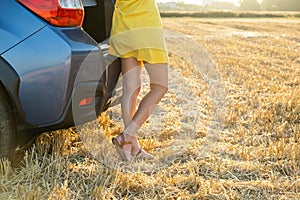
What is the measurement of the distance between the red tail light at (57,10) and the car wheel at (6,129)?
1.60ft

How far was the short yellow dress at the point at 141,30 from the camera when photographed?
10.7 ft

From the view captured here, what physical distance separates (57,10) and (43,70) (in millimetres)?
361

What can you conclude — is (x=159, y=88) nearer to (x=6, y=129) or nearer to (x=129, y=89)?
(x=129, y=89)

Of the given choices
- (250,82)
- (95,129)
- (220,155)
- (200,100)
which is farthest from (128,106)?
(250,82)

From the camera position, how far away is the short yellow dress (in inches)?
129

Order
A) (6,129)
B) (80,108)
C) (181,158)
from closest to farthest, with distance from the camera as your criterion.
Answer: (6,129) < (80,108) < (181,158)

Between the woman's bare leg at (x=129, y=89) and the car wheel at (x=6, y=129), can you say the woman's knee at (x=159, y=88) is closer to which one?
the woman's bare leg at (x=129, y=89)

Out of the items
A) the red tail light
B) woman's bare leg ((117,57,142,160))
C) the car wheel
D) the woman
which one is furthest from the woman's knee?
the car wheel

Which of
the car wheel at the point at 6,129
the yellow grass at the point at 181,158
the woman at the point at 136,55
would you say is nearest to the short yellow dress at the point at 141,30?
the woman at the point at 136,55

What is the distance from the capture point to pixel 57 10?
2816mm

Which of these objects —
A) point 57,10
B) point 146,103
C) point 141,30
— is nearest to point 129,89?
point 146,103

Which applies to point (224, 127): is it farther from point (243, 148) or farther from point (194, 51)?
point (194, 51)

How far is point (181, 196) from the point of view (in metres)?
2.88

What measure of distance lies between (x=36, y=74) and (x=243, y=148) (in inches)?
71.2
